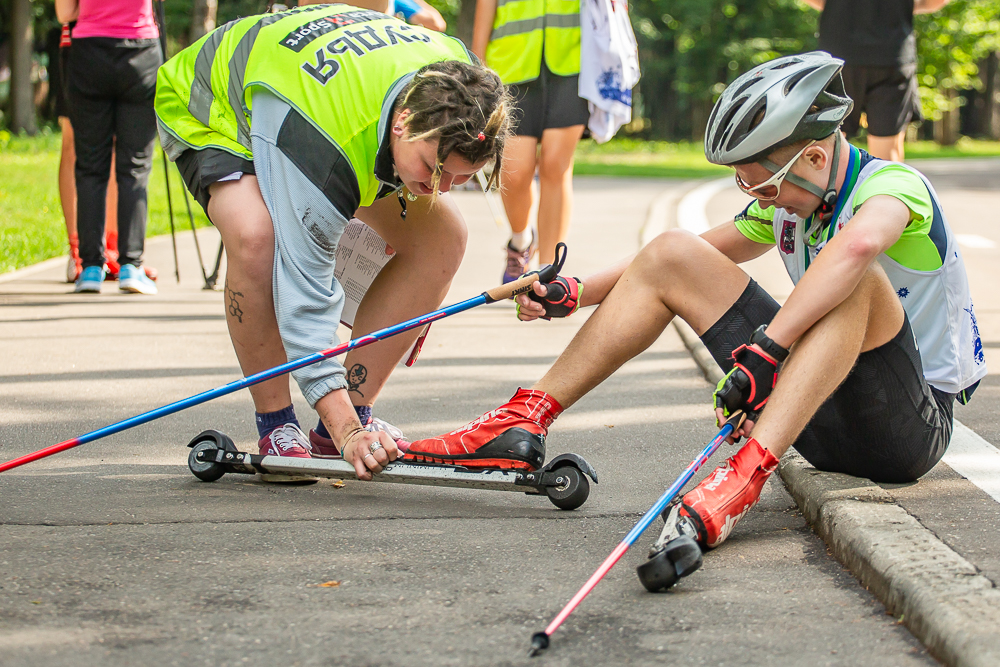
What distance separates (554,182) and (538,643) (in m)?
4.24

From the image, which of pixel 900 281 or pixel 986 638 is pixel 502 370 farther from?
pixel 986 638

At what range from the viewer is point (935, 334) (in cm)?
303

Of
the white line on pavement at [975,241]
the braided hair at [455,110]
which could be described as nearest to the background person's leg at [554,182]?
the braided hair at [455,110]

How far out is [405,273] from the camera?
3.68 metres

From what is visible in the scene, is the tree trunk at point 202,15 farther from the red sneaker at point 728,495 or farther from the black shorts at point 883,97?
the red sneaker at point 728,495

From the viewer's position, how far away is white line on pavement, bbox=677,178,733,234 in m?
9.48

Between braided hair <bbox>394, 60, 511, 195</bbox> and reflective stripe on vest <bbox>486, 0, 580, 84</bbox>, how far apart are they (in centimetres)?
325

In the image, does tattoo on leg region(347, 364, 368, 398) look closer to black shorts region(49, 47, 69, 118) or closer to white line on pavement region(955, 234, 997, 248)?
black shorts region(49, 47, 69, 118)

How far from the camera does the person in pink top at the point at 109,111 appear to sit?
628cm

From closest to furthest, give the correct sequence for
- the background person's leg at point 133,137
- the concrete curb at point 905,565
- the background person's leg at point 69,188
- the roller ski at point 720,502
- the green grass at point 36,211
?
1. the concrete curb at point 905,565
2. the roller ski at point 720,502
3. the background person's leg at point 133,137
4. the background person's leg at point 69,188
5. the green grass at point 36,211

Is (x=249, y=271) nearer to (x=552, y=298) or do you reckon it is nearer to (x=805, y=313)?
(x=552, y=298)

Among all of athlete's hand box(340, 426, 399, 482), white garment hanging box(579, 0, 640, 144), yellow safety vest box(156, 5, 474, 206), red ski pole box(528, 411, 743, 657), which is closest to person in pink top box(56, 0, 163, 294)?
white garment hanging box(579, 0, 640, 144)

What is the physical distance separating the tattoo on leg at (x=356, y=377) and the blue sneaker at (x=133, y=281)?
3371 millimetres

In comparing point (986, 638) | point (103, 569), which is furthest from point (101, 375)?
point (986, 638)
